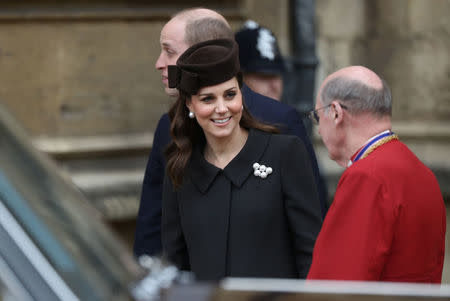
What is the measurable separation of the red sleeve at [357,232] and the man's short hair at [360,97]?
27 centimetres

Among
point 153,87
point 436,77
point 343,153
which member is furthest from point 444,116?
point 343,153

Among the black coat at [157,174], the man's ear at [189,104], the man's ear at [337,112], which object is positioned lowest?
the black coat at [157,174]

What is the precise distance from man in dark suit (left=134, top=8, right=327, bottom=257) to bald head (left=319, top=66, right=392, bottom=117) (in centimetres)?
57

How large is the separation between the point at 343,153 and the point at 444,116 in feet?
15.0

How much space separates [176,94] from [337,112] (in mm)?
756

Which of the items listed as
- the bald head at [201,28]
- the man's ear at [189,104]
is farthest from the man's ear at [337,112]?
the bald head at [201,28]

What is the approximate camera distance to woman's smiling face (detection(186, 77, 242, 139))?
3.22 m

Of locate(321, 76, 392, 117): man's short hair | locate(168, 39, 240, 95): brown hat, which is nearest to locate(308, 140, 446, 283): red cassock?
locate(321, 76, 392, 117): man's short hair

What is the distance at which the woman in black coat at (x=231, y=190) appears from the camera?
3197 mm

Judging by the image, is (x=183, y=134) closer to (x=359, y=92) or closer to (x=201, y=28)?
(x=201, y=28)

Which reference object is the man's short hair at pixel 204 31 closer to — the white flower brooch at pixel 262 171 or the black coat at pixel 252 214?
the black coat at pixel 252 214

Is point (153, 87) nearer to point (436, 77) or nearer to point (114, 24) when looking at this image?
point (114, 24)

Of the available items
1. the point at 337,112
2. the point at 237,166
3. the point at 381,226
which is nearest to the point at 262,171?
the point at 237,166

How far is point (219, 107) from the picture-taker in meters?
3.21
